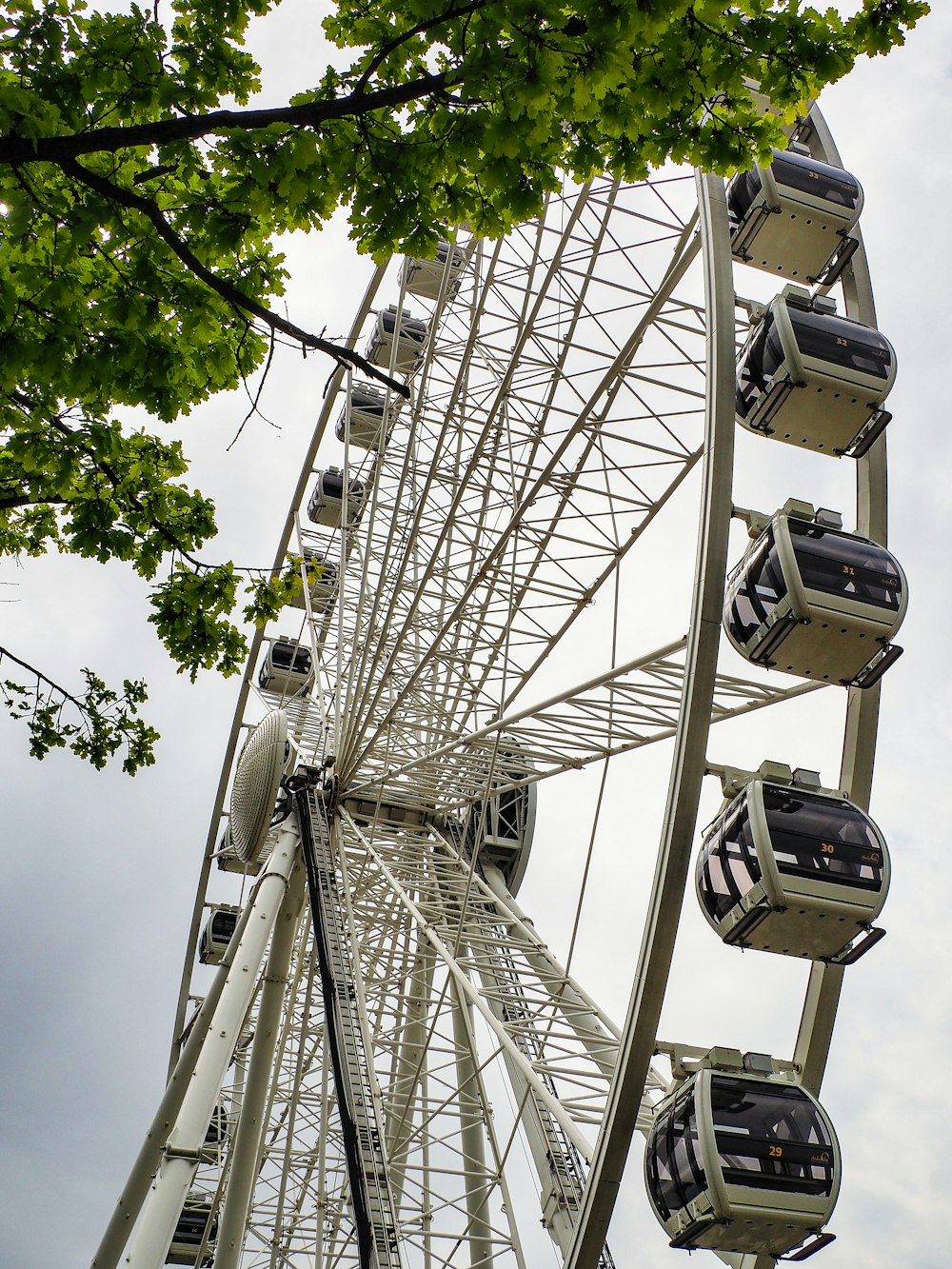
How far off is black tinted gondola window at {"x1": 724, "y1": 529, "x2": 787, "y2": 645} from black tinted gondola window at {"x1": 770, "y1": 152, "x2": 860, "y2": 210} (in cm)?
318

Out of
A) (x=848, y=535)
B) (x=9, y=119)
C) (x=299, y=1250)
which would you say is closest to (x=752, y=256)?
(x=848, y=535)

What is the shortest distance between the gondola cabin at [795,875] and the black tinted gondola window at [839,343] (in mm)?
3377

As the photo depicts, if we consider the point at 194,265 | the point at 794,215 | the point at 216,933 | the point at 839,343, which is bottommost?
the point at 194,265

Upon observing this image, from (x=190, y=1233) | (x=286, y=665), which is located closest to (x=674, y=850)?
(x=286, y=665)

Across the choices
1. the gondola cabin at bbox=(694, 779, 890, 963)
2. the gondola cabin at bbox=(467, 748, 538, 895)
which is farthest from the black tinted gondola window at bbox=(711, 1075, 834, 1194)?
the gondola cabin at bbox=(467, 748, 538, 895)

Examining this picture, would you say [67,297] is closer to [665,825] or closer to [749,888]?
[665,825]

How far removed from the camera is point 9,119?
152 inches

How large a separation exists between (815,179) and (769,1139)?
7573 mm

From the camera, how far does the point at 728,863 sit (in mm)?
8695

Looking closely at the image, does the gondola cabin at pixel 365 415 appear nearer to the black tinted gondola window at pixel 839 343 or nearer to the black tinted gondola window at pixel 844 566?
the black tinted gondola window at pixel 839 343

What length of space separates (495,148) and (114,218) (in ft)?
4.59

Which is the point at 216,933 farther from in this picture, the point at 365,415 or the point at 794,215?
the point at 794,215

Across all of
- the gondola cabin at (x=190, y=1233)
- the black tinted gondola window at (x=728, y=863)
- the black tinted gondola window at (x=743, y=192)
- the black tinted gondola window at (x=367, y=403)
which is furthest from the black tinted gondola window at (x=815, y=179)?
the gondola cabin at (x=190, y=1233)

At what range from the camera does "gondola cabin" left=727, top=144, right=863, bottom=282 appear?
10.3 meters
